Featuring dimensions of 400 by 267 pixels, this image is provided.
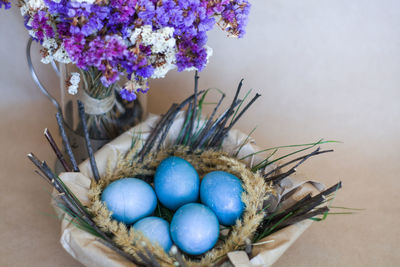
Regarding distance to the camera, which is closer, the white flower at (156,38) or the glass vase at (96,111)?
the white flower at (156,38)

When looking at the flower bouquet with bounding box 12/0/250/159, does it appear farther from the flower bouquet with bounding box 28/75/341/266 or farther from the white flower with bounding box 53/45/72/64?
the flower bouquet with bounding box 28/75/341/266

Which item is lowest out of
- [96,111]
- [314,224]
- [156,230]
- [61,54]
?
[314,224]

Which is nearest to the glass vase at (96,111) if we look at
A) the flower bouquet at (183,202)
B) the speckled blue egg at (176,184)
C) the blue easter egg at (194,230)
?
the flower bouquet at (183,202)

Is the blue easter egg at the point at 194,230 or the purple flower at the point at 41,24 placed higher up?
the purple flower at the point at 41,24

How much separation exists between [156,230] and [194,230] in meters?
0.07

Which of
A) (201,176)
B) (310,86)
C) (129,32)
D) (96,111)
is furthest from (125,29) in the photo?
(310,86)

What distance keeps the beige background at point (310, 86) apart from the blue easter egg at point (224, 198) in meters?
0.37

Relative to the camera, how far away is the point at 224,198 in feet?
2.39

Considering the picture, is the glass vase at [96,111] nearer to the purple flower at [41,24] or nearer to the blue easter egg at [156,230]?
the purple flower at [41,24]

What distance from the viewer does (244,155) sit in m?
0.85

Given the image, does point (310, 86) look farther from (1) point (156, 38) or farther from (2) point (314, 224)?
(1) point (156, 38)

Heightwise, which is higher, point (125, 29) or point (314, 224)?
point (125, 29)

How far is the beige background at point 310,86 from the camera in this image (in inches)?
41.8

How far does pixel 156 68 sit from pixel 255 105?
0.65 metres
